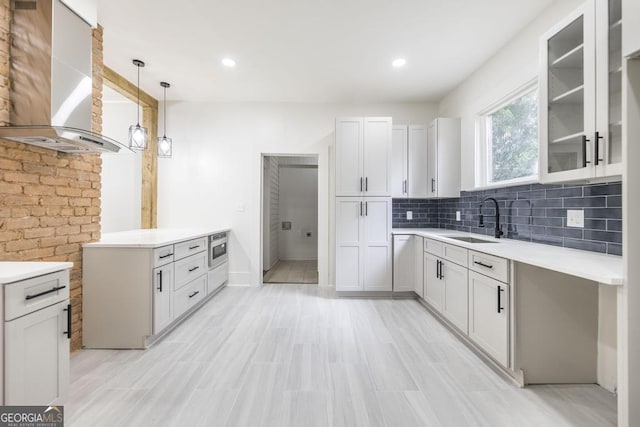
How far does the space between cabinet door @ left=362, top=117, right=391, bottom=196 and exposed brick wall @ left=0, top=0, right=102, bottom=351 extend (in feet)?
9.49

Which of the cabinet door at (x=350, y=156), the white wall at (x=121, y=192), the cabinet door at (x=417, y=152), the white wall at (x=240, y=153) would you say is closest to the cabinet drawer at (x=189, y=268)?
the white wall at (x=240, y=153)

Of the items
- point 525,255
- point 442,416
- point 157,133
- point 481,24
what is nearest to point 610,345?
point 525,255

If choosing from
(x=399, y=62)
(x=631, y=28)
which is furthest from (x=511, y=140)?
(x=631, y=28)

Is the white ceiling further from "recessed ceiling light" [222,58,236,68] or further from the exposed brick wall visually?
the exposed brick wall

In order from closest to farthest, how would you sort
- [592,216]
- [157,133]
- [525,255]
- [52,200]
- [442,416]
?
1. [442,416]
2. [525,255]
3. [592,216]
4. [52,200]
5. [157,133]

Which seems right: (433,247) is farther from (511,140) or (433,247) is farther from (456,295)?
(511,140)

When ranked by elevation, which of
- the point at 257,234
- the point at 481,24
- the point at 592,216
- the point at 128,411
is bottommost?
the point at 128,411

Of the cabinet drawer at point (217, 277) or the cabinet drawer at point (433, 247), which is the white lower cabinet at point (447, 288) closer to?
the cabinet drawer at point (433, 247)

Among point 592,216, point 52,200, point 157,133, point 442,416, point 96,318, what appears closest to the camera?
point 442,416

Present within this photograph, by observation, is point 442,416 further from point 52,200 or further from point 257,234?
point 257,234

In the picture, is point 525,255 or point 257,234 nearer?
point 525,255

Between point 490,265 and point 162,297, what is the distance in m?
2.71

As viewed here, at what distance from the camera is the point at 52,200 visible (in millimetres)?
2115

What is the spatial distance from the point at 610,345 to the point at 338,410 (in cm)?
180
